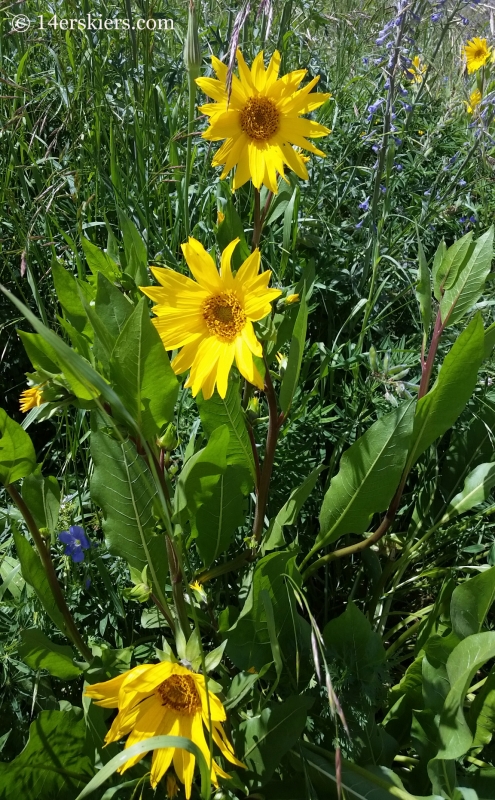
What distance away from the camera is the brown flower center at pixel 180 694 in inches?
37.5

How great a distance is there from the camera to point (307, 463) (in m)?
1.58

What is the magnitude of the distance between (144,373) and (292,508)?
41cm

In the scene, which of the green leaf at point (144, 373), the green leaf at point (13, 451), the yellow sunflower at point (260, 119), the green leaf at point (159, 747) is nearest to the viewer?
the green leaf at point (159, 747)

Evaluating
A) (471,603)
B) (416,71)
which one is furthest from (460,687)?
(416,71)

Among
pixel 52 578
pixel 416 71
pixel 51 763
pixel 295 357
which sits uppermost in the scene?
pixel 416 71

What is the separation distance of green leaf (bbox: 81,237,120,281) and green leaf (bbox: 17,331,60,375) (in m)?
0.23

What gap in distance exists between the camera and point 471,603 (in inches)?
44.4

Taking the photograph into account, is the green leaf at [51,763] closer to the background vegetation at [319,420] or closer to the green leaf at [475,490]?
the background vegetation at [319,420]

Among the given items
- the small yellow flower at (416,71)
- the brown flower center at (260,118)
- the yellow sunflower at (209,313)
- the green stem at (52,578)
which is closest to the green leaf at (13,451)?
the green stem at (52,578)

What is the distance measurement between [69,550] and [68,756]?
1.19 ft

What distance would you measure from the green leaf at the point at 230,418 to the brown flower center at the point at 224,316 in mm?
114

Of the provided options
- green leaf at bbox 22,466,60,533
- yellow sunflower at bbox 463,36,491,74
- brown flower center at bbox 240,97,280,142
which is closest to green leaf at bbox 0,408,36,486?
green leaf at bbox 22,466,60,533

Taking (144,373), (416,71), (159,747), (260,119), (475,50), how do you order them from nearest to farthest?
(159,747)
(144,373)
(260,119)
(416,71)
(475,50)

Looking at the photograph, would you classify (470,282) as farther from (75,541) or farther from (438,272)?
(75,541)
